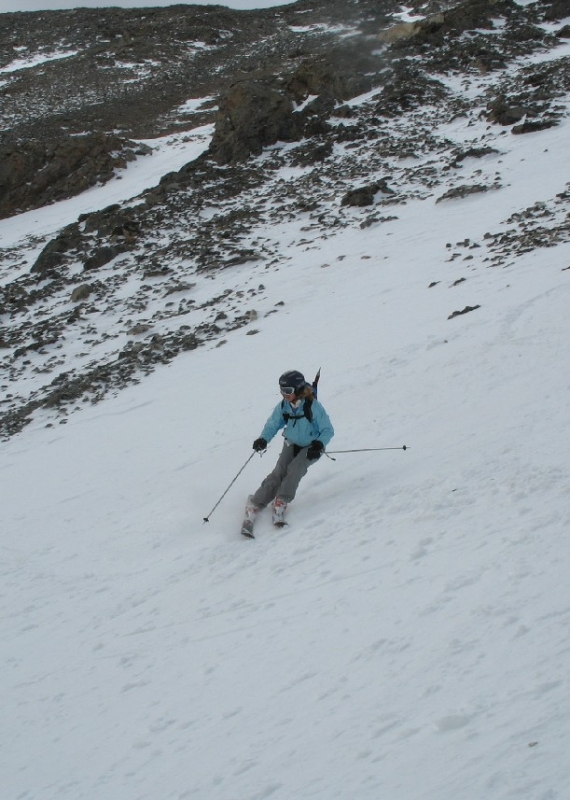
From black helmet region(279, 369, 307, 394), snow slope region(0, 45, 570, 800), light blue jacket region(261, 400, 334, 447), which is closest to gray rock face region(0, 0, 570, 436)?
snow slope region(0, 45, 570, 800)

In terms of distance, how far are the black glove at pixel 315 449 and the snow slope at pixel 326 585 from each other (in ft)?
1.96

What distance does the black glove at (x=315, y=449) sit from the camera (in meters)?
6.62

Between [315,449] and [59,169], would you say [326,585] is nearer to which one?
[315,449]

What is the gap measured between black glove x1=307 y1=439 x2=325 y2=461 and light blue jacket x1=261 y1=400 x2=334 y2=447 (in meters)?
0.15

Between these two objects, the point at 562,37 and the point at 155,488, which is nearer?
the point at 155,488

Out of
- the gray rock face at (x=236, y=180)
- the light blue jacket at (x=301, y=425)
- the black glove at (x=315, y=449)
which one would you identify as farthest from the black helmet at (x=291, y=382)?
the gray rock face at (x=236, y=180)

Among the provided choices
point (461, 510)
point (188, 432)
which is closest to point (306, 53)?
point (188, 432)

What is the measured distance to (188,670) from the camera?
15.5ft

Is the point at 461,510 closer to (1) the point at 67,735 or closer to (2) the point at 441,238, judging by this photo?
(1) the point at 67,735

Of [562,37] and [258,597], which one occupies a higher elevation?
[562,37]

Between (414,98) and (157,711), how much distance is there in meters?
29.7

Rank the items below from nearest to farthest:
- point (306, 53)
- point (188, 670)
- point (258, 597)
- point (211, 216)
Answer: point (188, 670)
point (258, 597)
point (211, 216)
point (306, 53)

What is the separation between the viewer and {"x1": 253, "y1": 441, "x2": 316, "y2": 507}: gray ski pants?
22.2ft

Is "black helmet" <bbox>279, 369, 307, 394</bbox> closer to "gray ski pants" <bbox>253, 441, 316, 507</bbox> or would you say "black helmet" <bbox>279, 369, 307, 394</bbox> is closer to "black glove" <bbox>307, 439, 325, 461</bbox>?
"black glove" <bbox>307, 439, 325, 461</bbox>
